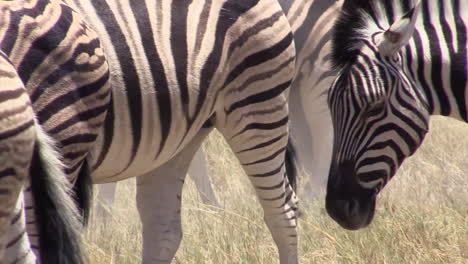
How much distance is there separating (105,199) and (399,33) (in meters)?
3.20

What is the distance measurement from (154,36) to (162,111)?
33 centimetres

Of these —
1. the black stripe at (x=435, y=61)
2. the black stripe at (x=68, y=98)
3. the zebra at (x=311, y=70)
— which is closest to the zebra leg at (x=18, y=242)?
the black stripe at (x=68, y=98)

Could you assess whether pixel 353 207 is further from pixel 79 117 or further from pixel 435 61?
pixel 79 117

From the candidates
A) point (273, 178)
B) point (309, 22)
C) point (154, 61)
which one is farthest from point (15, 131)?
point (309, 22)

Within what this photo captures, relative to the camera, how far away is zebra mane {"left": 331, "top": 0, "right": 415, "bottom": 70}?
17.5ft

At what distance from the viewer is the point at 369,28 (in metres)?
5.39

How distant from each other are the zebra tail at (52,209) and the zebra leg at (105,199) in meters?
3.63

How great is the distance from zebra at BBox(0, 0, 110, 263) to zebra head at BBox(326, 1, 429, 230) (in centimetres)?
153

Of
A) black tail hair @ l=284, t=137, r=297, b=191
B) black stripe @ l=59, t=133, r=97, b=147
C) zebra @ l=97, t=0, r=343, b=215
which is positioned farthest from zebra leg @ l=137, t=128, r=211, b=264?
black stripe @ l=59, t=133, r=97, b=147

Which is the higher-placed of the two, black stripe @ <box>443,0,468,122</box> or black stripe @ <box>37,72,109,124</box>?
black stripe @ <box>37,72,109,124</box>

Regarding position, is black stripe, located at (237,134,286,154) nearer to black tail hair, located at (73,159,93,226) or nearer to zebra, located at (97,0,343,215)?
zebra, located at (97,0,343,215)

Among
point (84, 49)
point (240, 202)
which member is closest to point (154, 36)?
point (84, 49)

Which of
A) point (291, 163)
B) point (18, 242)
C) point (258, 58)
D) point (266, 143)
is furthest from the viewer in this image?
point (291, 163)

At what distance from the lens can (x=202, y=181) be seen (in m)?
7.66
